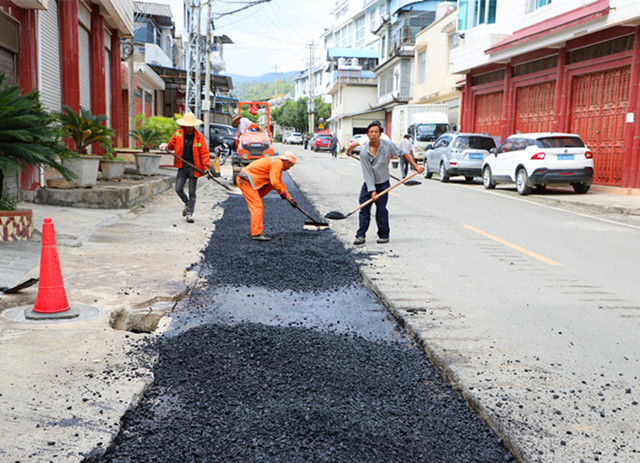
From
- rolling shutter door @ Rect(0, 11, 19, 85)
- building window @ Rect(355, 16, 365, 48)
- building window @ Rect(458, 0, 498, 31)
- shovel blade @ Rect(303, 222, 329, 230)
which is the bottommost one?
shovel blade @ Rect(303, 222, 329, 230)

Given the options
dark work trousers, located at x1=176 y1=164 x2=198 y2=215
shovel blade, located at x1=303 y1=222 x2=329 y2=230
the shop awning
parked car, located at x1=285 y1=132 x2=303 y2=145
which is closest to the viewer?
shovel blade, located at x1=303 y1=222 x2=329 y2=230

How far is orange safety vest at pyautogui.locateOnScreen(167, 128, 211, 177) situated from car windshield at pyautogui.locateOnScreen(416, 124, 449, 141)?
22.6 meters

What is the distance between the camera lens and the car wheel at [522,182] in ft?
56.2


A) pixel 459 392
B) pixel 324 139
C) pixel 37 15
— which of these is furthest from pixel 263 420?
pixel 324 139

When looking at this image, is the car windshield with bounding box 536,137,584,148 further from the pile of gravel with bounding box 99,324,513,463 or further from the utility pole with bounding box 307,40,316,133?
the utility pole with bounding box 307,40,316,133

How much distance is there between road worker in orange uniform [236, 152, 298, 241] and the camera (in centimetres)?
890

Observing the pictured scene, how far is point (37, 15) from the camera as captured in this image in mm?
11891

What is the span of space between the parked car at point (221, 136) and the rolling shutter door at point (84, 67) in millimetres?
17153

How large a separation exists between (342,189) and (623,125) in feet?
28.7

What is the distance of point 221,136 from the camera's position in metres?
35.9

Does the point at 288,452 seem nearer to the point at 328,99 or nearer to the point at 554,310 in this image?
the point at 554,310

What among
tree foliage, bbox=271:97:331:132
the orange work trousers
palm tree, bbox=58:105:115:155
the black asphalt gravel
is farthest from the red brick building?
tree foliage, bbox=271:97:331:132

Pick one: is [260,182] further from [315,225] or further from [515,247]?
[515,247]

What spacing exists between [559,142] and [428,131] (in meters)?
15.7
